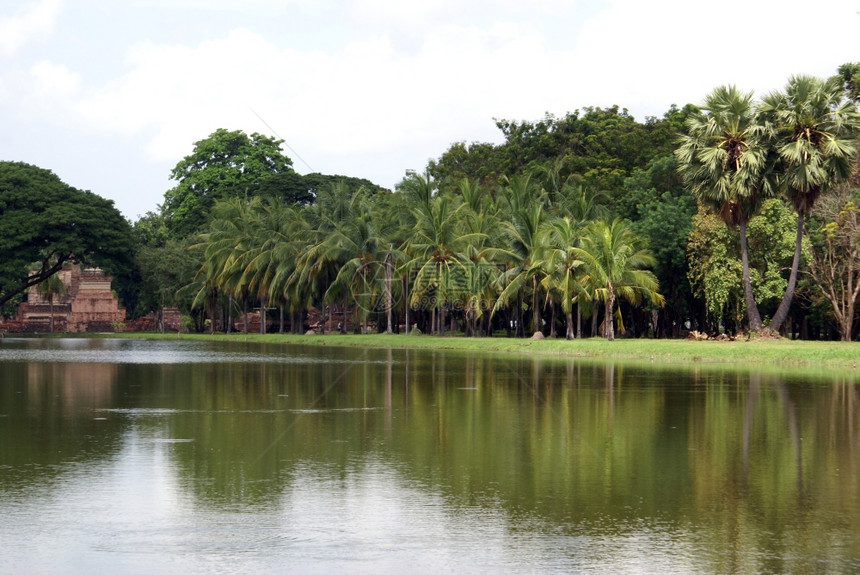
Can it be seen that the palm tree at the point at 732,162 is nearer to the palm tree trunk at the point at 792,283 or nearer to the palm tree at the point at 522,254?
the palm tree trunk at the point at 792,283

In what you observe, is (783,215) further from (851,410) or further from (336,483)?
(336,483)

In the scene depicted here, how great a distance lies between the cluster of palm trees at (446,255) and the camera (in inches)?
2036

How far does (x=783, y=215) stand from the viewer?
51094 mm

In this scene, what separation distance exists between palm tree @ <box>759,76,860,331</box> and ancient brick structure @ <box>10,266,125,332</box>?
6379cm

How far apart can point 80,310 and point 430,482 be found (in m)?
88.9

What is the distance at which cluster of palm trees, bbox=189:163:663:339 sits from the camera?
51719mm

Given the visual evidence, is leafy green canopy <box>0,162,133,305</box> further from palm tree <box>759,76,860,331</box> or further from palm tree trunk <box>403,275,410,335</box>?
palm tree <box>759,76,860,331</box>

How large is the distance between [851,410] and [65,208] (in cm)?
6537

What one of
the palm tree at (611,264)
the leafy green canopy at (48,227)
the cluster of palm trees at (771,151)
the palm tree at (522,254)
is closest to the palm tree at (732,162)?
the cluster of palm trees at (771,151)

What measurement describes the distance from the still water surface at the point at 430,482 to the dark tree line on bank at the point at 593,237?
78.0ft

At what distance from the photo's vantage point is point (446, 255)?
187 feet

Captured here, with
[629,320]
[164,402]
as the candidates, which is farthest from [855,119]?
[164,402]

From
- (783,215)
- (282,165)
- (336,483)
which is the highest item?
(282,165)

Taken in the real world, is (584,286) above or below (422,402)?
above
